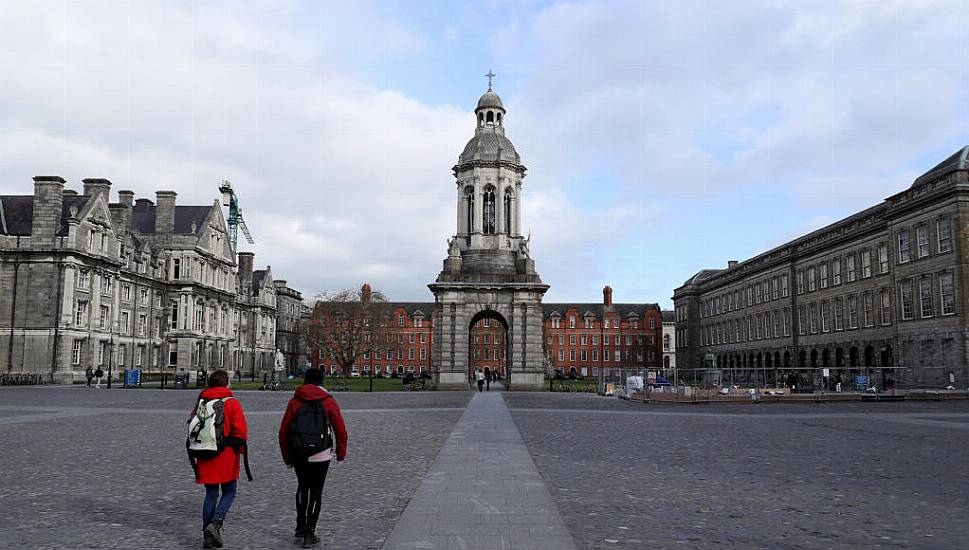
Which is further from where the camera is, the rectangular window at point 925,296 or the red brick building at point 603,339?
the red brick building at point 603,339

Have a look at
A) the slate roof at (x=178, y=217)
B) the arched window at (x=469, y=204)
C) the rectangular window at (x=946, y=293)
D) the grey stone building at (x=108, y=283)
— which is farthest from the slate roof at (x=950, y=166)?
the slate roof at (x=178, y=217)

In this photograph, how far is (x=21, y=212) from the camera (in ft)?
192

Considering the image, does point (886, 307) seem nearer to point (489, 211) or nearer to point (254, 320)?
point (489, 211)

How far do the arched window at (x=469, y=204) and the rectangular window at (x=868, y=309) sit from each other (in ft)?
110

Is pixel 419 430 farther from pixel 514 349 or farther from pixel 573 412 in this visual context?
pixel 514 349

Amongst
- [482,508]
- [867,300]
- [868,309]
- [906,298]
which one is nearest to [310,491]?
[482,508]

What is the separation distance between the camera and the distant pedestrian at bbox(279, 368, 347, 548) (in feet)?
23.8

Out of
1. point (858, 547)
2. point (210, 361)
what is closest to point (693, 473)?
point (858, 547)

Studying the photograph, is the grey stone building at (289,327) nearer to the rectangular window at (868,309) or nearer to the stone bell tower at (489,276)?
the stone bell tower at (489,276)

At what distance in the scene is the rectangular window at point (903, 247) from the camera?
168 ft

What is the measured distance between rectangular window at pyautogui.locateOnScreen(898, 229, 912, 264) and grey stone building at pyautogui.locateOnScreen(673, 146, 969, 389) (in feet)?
0.27

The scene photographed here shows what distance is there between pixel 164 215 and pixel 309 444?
75.8 meters

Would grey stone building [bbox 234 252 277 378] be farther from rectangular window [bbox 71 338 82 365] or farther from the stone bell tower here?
the stone bell tower

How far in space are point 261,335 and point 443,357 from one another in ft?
189
